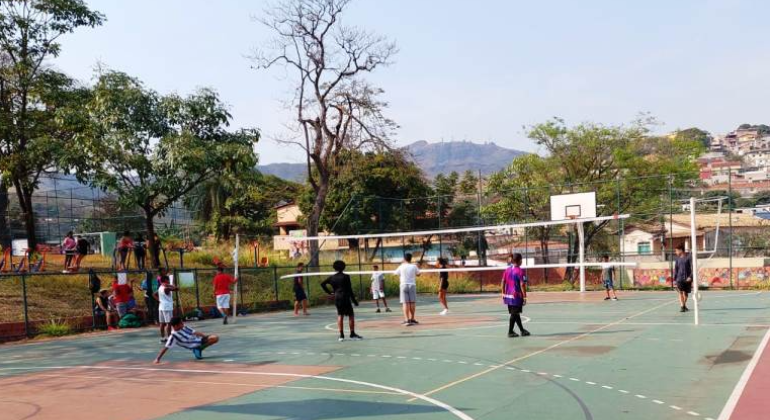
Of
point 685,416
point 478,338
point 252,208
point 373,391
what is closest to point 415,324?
point 478,338

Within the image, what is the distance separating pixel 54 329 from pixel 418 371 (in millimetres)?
14494

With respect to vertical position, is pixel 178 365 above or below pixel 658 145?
below

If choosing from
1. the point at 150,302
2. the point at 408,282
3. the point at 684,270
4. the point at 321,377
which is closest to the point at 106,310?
the point at 150,302

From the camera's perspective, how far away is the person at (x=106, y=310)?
2405cm

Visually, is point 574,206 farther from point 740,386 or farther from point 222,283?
point 740,386

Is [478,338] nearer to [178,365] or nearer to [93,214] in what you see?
[178,365]

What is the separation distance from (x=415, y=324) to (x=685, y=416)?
40.4 feet

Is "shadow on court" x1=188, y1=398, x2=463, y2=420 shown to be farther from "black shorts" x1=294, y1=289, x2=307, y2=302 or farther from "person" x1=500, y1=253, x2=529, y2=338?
"black shorts" x1=294, y1=289, x2=307, y2=302

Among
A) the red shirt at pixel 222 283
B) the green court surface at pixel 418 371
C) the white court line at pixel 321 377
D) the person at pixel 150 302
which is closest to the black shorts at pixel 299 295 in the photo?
the red shirt at pixel 222 283

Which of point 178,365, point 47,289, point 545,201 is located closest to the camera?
point 178,365

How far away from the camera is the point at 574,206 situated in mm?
32312

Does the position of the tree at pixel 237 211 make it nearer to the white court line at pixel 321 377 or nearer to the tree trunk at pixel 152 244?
the tree trunk at pixel 152 244

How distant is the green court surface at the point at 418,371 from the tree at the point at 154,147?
787cm

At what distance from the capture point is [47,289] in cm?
2673
